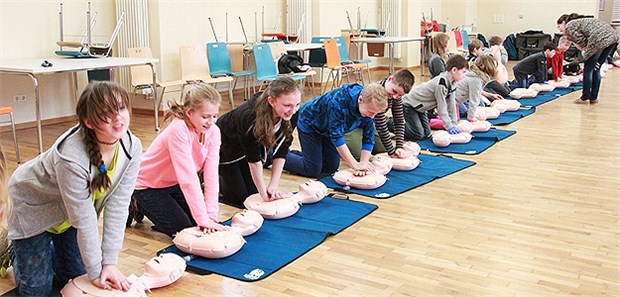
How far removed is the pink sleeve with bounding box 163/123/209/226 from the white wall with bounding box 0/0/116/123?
3431 mm

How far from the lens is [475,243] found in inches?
112

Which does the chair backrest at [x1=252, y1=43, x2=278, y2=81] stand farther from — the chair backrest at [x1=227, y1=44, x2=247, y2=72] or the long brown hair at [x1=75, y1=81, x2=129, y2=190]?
the long brown hair at [x1=75, y1=81, x2=129, y2=190]

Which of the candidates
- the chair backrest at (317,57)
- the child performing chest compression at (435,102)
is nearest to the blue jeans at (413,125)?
the child performing chest compression at (435,102)

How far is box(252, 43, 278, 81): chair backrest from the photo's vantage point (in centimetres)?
654

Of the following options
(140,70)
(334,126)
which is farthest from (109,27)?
(334,126)

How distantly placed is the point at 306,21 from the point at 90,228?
22.9 ft

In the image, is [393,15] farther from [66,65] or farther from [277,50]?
[66,65]

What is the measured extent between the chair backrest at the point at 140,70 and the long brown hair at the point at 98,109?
155 inches

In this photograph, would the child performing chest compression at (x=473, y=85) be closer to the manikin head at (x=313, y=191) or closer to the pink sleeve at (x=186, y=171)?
the manikin head at (x=313, y=191)

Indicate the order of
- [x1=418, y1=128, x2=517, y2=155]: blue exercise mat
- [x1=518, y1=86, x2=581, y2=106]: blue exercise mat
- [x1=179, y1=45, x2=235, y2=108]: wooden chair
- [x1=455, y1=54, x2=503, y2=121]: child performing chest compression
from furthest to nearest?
[x1=518, y1=86, x2=581, y2=106]: blue exercise mat → [x1=179, y1=45, x2=235, y2=108]: wooden chair → [x1=455, y1=54, x2=503, y2=121]: child performing chest compression → [x1=418, y1=128, x2=517, y2=155]: blue exercise mat

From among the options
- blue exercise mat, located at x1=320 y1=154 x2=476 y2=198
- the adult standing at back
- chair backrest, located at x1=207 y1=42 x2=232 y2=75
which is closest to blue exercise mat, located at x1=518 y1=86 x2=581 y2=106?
the adult standing at back

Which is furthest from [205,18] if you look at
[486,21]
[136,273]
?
[486,21]

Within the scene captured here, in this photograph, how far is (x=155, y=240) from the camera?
2.92m

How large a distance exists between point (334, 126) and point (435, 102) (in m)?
1.57
